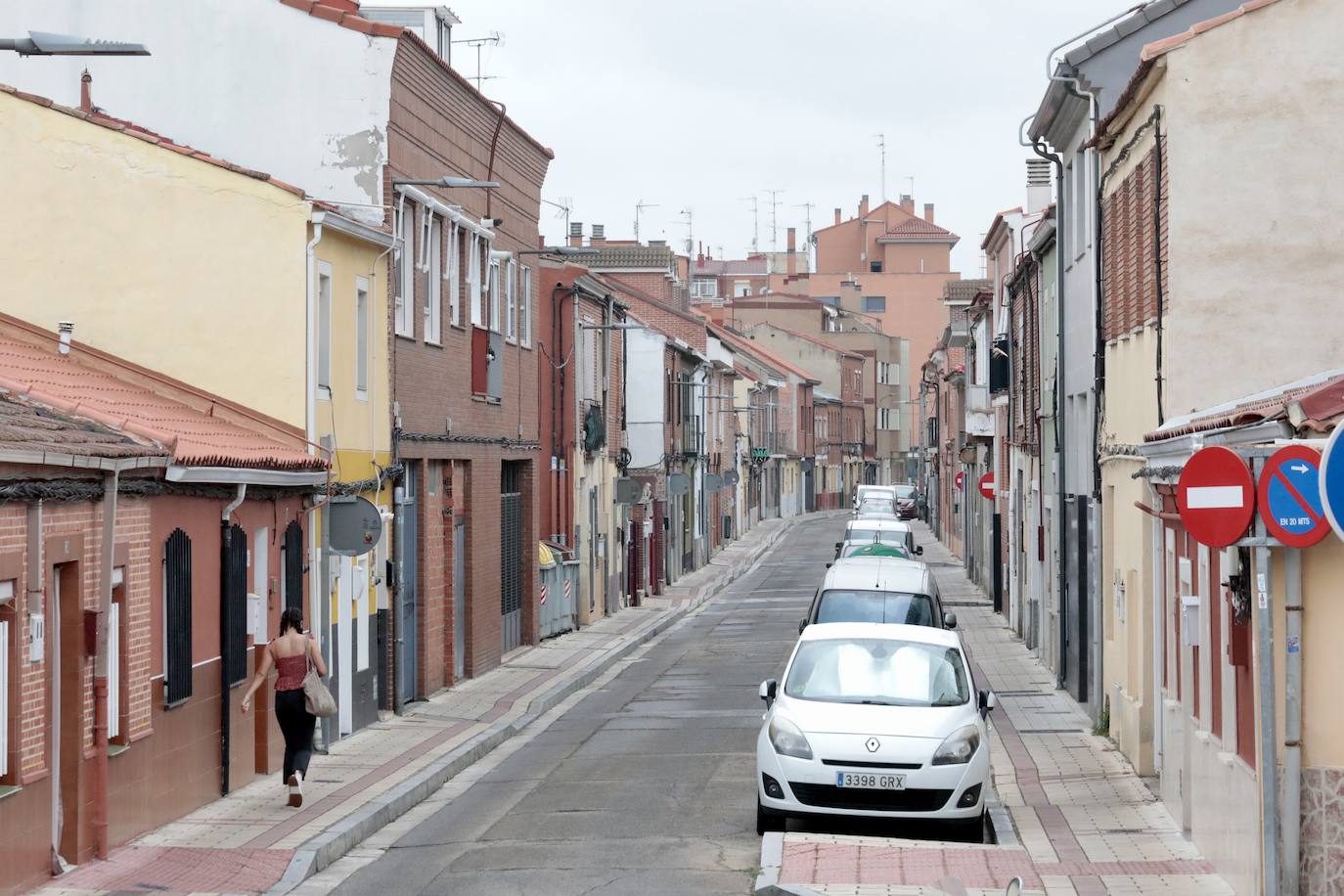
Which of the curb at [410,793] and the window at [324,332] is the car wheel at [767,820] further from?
the window at [324,332]

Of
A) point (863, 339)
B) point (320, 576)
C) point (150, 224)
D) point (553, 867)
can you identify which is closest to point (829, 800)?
point (553, 867)

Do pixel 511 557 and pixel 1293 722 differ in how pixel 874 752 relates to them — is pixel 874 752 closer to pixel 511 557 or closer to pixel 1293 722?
pixel 1293 722

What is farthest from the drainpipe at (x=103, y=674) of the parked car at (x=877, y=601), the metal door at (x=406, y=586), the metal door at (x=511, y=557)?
the metal door at (x=511, y=557)

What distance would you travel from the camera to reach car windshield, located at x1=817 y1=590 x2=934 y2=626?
76.7 ft

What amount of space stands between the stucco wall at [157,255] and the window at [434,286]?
540 cm

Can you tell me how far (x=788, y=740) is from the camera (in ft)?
44.7

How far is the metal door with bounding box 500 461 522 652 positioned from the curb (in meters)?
1.61

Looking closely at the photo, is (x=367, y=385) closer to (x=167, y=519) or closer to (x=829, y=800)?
(x=167, y=519)

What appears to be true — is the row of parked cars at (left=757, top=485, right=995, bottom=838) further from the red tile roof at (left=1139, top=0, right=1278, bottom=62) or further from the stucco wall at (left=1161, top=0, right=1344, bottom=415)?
the red tile roof at (left=1139, top=0, right=1278, bottom=62)

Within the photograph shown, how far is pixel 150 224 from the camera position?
16625 mm

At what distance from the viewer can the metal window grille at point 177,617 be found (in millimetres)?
14180

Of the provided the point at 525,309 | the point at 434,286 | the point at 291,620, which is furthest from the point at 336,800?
the point at 525,309

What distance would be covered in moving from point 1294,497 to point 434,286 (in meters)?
15.4

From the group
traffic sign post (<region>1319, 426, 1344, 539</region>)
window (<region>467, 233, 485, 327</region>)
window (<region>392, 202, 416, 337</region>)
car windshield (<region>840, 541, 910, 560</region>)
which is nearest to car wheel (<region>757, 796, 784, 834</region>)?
traffic sign post (<region>1319, 426, 1344, 539</region>)
